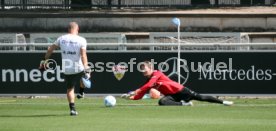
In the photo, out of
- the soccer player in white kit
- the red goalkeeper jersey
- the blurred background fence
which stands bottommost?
the blurred background fence

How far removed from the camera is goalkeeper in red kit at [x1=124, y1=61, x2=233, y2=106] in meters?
19.7

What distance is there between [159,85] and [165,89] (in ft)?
0.77

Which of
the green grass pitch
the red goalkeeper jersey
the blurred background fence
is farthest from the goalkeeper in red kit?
the blurred background fence

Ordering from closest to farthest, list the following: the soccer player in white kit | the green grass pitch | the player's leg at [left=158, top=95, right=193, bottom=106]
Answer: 1. the green grass pitch
2. the soccer player in white kit
3. the player's leg at [left=158, top=95, right=193, bottom=106]

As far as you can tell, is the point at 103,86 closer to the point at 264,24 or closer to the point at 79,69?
the point at 79,69

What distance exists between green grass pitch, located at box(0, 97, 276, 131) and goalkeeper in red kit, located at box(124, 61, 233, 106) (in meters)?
0.24

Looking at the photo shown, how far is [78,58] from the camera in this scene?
18.5m

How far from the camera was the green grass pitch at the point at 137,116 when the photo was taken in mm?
15954

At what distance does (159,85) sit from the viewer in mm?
19938

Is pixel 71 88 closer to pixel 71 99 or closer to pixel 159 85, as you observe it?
pixel 71 99

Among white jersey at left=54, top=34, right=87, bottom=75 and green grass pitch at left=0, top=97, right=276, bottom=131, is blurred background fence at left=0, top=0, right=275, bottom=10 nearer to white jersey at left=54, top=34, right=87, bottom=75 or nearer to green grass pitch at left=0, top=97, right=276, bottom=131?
green grass pitch at left=0, top=97, right=276, bottom=131

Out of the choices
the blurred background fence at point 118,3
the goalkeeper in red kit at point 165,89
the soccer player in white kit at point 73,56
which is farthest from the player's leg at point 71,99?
the blurred background fence at point 118,3

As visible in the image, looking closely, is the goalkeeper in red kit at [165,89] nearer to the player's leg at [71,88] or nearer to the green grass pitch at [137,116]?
the green grass pitch at [137,116]

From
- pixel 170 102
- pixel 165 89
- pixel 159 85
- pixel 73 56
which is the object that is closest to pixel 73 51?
pixel 73 56
